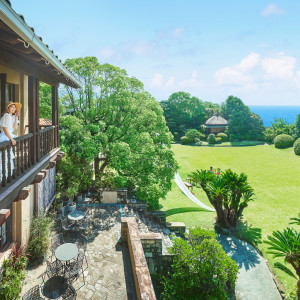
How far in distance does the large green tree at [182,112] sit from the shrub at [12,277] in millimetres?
51312

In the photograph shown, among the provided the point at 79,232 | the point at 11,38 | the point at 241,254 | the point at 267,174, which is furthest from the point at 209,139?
the point at 11,38

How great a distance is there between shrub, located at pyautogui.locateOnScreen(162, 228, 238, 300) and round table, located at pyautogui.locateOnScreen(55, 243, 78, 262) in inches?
158

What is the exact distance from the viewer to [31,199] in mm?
10250

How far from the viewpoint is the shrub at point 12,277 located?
22.6ft

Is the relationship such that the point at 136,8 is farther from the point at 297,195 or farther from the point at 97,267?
the point at 297,195

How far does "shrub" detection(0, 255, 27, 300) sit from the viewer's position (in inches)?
271

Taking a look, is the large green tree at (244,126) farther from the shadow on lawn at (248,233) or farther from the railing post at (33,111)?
the railing post at (33,111)

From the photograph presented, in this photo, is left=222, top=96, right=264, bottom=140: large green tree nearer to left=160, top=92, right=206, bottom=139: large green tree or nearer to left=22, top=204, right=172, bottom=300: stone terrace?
left=160, top=92, right=206, bottom=139: large green tree

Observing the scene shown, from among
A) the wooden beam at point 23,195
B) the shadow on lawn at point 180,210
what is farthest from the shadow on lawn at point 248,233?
the wooden beam at point 23,195

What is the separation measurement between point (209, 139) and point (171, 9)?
3929 centimetres

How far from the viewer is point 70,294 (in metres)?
7.70

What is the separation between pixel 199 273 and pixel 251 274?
4957 mm

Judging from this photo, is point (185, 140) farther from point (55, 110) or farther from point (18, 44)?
point (18, 44)

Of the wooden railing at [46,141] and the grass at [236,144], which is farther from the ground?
→ the wooden railing at [46,141]
